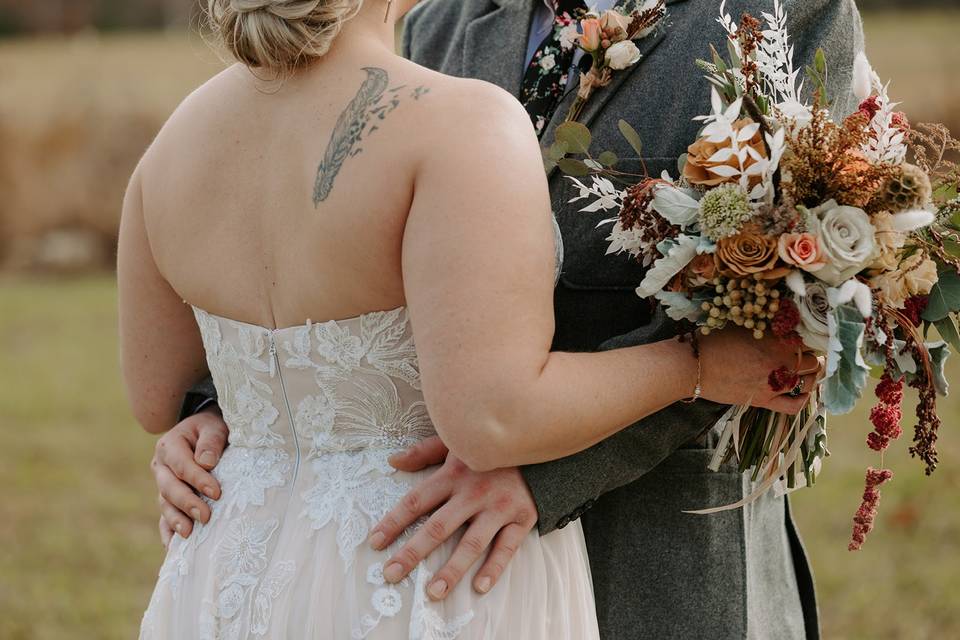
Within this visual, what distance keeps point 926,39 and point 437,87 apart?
12885 millimetres

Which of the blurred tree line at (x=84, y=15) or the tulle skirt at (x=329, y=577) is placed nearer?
the tulle skirt at (x=329, y=577)

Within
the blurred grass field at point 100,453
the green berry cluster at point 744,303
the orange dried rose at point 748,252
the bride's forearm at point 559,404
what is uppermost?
the orange dried rose at point 748,252

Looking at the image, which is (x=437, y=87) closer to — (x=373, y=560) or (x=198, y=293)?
(x=198, y=293)

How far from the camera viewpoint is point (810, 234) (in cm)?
183

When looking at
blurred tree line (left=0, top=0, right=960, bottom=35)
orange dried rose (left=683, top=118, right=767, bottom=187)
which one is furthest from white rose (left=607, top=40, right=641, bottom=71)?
blurred tree line (left=0, top=0, right=960, bottom=35)

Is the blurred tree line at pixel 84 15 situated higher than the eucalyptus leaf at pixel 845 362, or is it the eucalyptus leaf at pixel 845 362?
the eucalyptus leaf at pixel 845 362

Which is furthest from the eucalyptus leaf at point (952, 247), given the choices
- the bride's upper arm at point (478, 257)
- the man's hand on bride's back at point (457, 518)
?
the man's hand on bride's back at point (457, 518)

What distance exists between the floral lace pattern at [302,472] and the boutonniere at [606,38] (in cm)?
77

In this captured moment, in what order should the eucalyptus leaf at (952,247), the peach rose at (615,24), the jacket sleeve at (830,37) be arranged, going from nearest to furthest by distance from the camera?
the eucalyptus leaf at (952,247) → the jacket sleeve at (830,37) → the peach rose at (615,24)

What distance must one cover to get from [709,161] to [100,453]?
6.00 meters

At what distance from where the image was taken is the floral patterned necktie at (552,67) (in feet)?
8.25

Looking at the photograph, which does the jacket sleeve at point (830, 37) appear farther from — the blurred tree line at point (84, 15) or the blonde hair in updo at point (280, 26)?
the blurred tree line at point (84, 15)

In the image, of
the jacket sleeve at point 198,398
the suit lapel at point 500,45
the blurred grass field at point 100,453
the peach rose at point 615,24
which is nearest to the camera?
the peach rose at point 615,24

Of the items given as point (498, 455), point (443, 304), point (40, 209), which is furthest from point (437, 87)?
point (40, 209)
